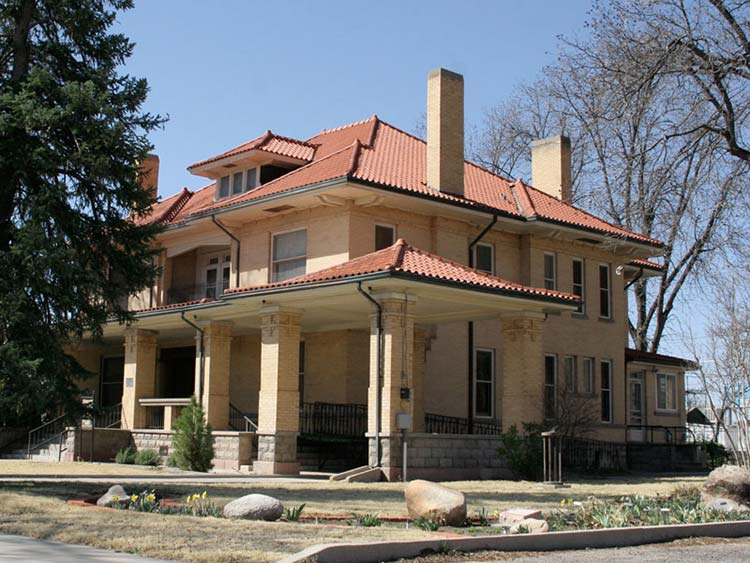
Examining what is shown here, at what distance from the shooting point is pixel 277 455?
24.8 metres

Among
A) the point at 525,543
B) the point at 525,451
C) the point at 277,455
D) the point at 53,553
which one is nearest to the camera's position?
the point at 53,553

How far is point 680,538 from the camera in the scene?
1290 centimetres

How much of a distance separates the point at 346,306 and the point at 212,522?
13.1 metres

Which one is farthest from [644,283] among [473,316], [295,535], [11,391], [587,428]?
[295,535]

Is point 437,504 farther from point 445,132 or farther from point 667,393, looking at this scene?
point 667,393

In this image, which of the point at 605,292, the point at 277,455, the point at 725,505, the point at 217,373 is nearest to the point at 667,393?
the point at 605,292

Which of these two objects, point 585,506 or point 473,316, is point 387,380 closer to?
point 473,316

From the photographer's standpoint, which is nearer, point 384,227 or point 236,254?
point 384,227

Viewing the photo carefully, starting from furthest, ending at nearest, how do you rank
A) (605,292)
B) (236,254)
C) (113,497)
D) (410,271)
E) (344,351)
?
(605,292) < (236,254) < (344,351) < (410,271) < (113,497)

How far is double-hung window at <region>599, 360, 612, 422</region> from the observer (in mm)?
33938

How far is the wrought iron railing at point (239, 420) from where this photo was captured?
1146 inches

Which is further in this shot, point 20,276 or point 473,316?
point 473,316

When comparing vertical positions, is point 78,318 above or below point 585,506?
above

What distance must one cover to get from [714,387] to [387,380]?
7.38 meters
